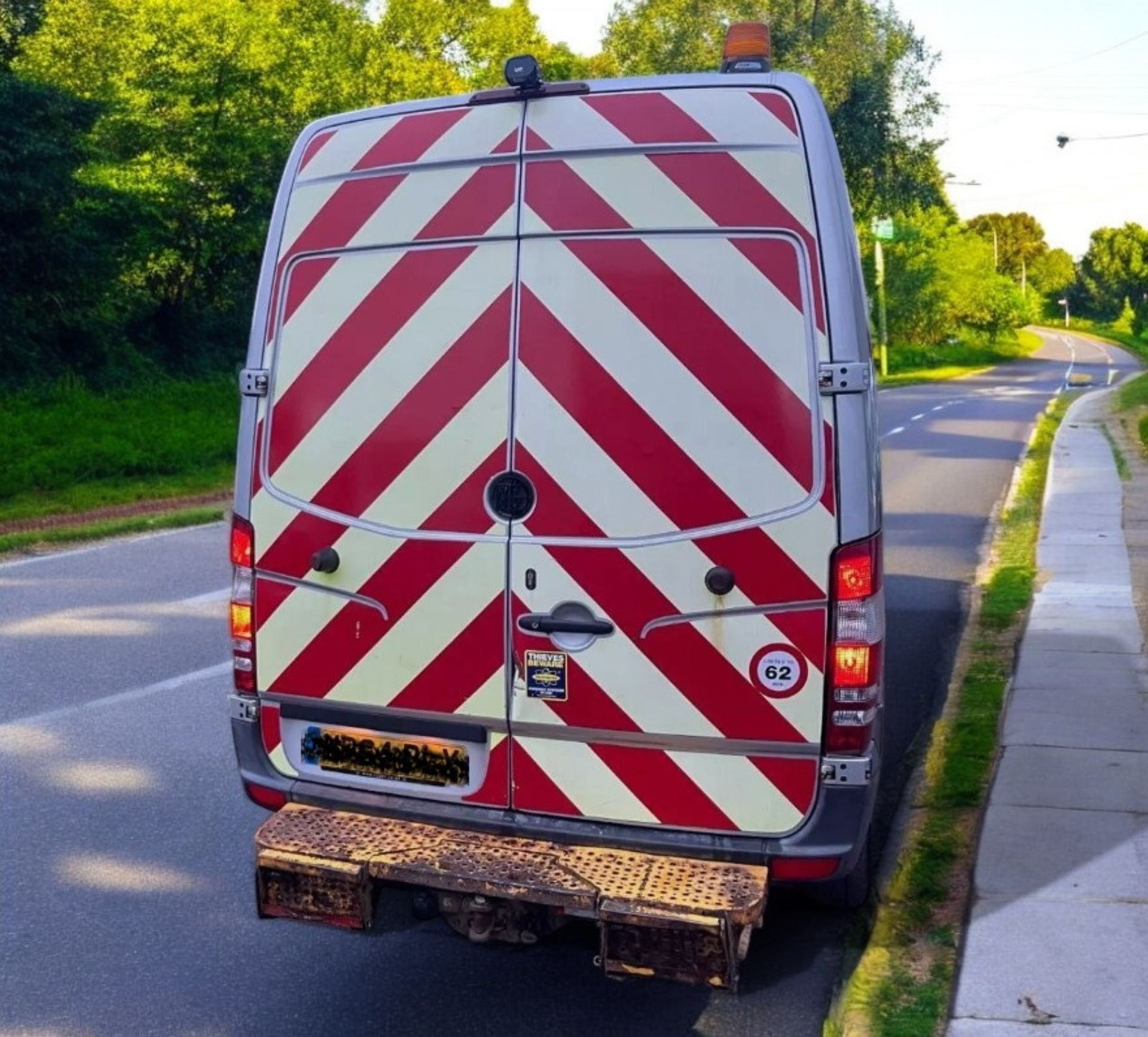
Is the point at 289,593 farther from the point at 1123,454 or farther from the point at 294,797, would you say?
the point at 1123,454

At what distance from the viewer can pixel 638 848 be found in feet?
12.9

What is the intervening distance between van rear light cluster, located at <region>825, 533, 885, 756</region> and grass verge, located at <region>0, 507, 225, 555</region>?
1117 cm

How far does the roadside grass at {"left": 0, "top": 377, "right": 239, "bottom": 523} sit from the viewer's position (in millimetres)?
18688

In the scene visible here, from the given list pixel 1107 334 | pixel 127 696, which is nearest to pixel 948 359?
pixel 1107 334

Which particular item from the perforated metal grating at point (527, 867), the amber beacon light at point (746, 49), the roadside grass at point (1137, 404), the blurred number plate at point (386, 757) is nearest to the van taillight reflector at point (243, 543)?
the blurred number plate at point (386, 757)

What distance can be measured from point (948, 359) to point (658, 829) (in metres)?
69.1

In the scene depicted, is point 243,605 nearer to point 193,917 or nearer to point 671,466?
point 193,917

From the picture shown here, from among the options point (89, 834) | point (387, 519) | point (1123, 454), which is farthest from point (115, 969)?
point (1123, 454)

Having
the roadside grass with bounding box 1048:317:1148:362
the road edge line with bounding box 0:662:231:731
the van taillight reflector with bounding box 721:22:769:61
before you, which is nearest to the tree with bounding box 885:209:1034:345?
the roadside grass with bounding box 1048:317:1148:362

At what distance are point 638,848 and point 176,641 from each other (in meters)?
5.78

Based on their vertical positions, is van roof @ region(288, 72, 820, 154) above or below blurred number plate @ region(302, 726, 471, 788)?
above

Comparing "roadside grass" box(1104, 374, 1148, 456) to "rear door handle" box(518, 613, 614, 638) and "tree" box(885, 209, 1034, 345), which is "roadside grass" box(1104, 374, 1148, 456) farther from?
"rear door handle" box(518, 613, 614, 638)

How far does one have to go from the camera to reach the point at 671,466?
3.84 metres

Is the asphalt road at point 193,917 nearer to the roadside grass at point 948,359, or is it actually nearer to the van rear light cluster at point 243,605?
the van rear light cluster at point 243,605
